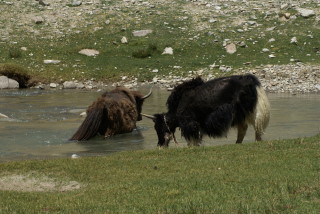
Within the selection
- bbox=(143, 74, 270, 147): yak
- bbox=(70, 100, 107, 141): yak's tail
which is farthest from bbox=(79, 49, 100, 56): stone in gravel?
bbox=(143, 74, 270, 147): yak

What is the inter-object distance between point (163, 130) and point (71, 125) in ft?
15.2

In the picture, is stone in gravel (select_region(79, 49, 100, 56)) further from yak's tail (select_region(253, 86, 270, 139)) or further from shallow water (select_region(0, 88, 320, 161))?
yak's tail (select_region(253, 86, 270, 139))

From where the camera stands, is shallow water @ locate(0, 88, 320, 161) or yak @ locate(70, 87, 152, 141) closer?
shallow water @ locate(0, 88, 320, 161)

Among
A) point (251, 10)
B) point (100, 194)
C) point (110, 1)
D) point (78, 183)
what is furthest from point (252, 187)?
point (110, 1)

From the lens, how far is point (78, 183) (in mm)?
8812

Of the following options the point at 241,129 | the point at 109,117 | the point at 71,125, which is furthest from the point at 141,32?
the point at 241,129

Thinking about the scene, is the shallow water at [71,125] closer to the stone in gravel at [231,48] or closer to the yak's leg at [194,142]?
the yak's leg at [194,142]

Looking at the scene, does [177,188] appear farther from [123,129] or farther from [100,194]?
[123,129]

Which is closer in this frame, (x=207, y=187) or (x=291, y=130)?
(x=207, y=187)

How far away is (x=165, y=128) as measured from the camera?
40.8 ft

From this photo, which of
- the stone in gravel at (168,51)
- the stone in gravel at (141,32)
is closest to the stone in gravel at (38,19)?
the stone in gravel at (141,32)

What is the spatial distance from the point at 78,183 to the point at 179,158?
5.89 feet

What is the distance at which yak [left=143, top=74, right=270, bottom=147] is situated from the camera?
11.6 m

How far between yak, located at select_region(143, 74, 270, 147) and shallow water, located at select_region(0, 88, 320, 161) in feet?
5.09
